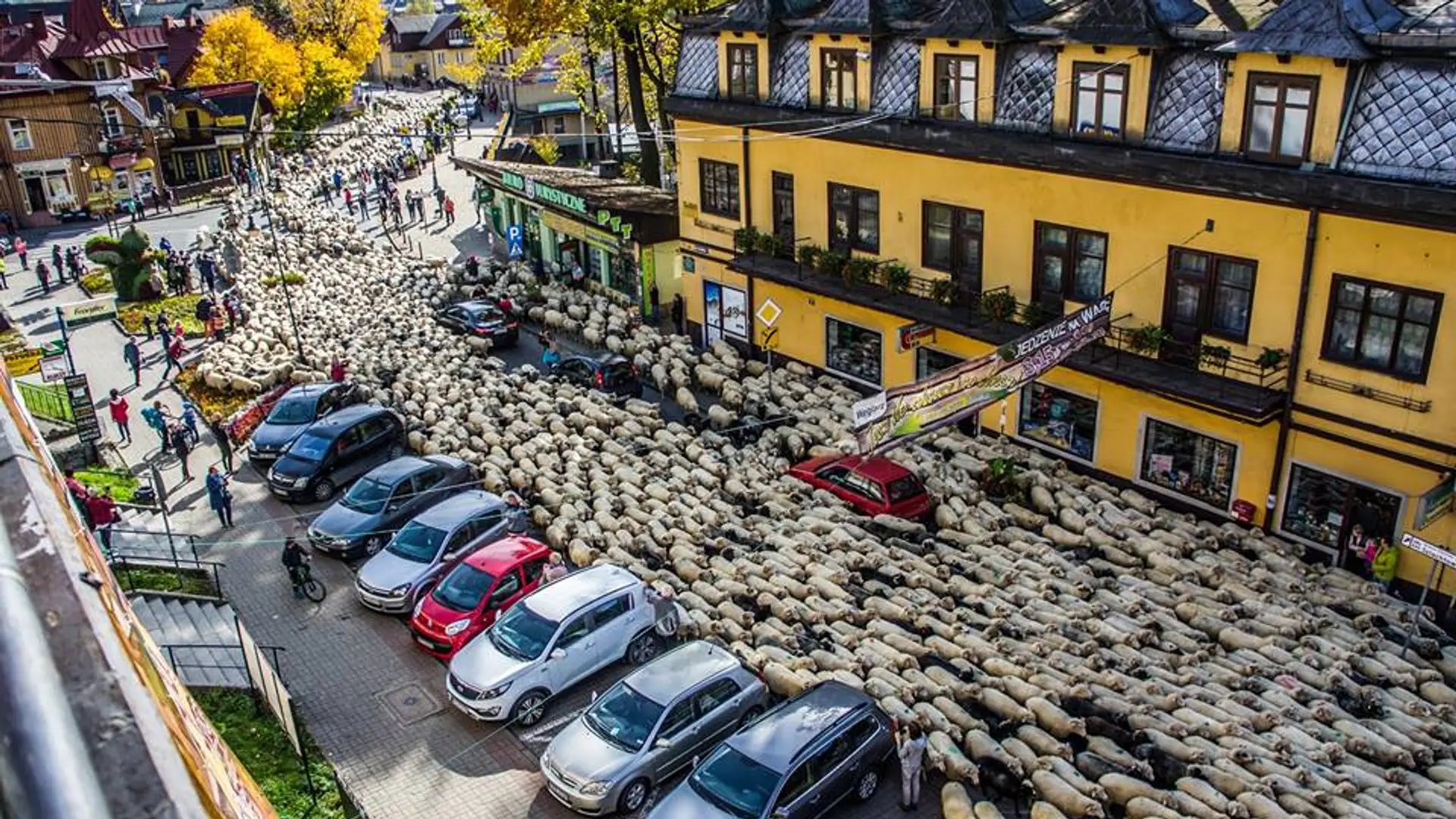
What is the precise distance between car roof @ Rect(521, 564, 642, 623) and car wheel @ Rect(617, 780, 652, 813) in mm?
4070

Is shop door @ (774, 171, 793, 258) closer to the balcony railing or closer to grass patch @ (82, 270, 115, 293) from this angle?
the balcony railing

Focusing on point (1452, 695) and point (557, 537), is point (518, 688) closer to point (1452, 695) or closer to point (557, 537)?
point (557, 537)

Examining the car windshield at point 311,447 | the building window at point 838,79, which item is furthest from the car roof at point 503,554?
the building window at point 838,79

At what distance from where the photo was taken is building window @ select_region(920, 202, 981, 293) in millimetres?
31141

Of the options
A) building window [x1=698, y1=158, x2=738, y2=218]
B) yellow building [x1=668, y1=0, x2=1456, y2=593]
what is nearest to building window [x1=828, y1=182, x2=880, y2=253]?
yellow building [x1=668, y1=0, x2=1456, y2=593]

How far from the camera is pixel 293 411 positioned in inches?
1368

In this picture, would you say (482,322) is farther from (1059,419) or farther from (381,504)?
(1059,419)

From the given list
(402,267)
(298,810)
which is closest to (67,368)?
(402,267)

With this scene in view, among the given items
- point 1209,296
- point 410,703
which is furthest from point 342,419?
point 1209,296

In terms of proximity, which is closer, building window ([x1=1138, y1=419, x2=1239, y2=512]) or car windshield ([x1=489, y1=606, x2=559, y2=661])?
car windshield ([x1=489, y1=606, x2=559, y2=661])

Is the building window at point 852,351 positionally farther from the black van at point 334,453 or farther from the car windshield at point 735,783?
the car windshield at point 735,783

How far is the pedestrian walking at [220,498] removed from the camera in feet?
99.6

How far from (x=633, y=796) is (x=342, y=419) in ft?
57.0

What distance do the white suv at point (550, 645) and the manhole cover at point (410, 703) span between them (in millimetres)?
573
